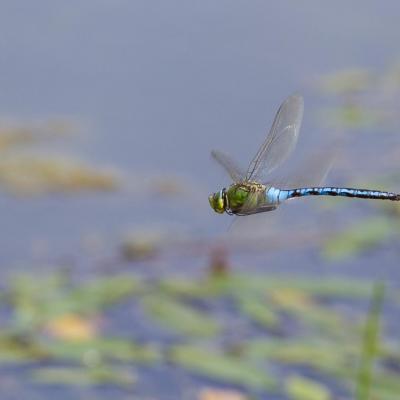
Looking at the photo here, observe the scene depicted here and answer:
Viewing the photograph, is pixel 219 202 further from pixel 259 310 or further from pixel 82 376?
pixel 259 310

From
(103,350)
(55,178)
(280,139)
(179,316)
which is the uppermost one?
(55,178)

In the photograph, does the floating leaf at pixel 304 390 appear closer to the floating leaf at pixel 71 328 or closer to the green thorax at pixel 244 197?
the floating leaf at pixel 71 328

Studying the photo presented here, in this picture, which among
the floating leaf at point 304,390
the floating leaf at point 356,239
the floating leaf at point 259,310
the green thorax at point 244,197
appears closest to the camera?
the green thorax at point 244,197

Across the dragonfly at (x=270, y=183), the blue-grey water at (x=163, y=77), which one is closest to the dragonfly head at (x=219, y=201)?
the dragonfly at (x=270, y=183)

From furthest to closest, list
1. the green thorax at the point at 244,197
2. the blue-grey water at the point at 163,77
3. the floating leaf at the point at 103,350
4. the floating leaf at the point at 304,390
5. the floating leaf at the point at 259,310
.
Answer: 1. the blue-grey water at the point at 163,77
2. the floating leaf at the point at 259,310
3. the floating leaf at the point at 103,350
4. the floating leaf at the point at 304,390
5. the green thorax at the point at 244,197

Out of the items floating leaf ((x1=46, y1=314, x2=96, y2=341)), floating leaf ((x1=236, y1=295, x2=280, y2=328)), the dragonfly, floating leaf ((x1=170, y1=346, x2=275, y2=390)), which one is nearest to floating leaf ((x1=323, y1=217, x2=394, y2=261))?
floating leaf ((x1=236, y1=295, x2=280, y2=328))

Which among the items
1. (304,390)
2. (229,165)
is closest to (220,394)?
Result: (304,390)

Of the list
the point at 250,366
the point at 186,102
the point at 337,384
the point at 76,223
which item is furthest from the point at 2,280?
the point at 186,102
